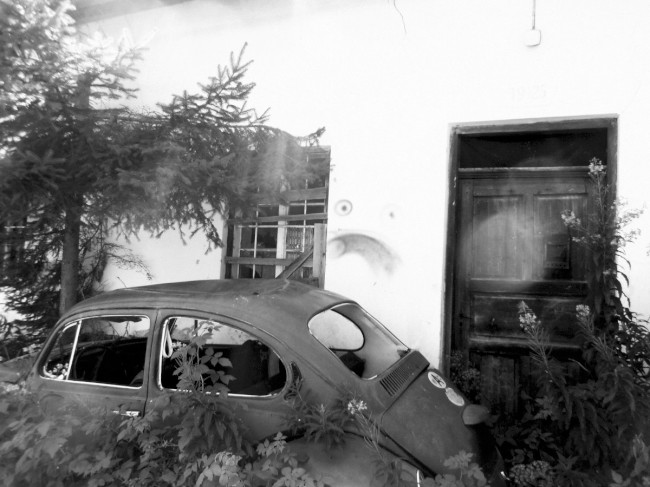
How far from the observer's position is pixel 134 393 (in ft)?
8.99

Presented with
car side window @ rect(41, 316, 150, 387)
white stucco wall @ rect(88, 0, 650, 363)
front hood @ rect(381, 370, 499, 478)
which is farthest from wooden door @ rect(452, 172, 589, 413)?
car side window @ rect(41, 316, 150, 387)

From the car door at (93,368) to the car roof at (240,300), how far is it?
3.8 inches

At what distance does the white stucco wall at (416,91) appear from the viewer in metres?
4.10

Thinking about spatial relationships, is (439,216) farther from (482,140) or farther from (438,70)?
(438,70)

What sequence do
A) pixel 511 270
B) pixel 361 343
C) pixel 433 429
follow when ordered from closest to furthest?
pixel 433 429 → pixel 361 343 → pixel 511 270

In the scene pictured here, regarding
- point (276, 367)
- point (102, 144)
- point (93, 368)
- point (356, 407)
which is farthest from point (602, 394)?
point (102, 144)

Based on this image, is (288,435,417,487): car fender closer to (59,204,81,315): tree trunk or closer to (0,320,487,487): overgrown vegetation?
(0,320,487,487): overgrown vegetation

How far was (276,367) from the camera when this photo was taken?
113 inches

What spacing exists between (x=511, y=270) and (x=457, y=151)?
1401 mm

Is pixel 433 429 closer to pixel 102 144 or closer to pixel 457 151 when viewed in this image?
pixel 457 151

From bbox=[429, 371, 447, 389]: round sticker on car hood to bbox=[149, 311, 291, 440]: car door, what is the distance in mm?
1055

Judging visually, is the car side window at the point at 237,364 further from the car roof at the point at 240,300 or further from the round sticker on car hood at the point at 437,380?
the round sticker on car hood at the point at 437,380

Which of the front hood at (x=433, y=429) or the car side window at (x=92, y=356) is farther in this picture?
the car side window at (x=92, y=356)

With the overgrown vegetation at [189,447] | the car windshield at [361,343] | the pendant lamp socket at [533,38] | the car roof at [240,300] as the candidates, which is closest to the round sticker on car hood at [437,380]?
the car windshield at [361,343]
